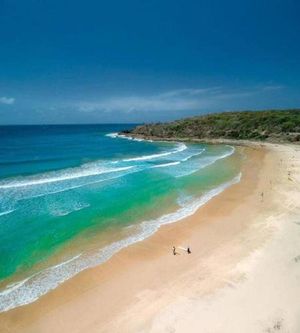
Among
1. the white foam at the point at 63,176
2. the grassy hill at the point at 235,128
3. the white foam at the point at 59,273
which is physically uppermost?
the grassy hill at the point at 235,128

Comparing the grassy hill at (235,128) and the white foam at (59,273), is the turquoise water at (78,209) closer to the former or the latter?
the white foam at (59,273)

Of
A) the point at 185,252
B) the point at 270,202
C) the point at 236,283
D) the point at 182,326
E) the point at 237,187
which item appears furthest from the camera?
the point at 237,187

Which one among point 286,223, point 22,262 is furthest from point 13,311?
point 286,223

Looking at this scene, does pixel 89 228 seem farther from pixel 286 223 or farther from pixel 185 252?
pixel 286 223

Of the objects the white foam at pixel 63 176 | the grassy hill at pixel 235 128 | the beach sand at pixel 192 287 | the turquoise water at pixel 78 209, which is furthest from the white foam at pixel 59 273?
the grassy hill at pixel 235 128

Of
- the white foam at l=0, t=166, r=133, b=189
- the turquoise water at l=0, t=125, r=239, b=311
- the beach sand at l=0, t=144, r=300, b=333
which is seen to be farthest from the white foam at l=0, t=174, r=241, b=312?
the white foam at l=0, t=166, r=133, b=189

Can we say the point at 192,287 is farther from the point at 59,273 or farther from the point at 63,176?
the point at 63,176
